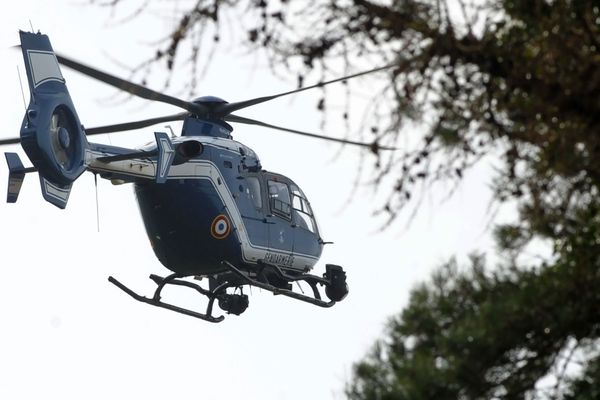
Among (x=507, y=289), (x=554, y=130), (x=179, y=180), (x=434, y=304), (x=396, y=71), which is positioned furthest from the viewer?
(x=179, y=180)

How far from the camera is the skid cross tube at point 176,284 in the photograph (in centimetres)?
2116

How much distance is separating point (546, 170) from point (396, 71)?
1085 millimetres

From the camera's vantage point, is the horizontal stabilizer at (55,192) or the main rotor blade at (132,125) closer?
the horizontal stabilizer at (55,192)

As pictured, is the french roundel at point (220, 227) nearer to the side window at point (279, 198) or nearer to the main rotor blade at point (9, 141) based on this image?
the side window at point (279, 198)

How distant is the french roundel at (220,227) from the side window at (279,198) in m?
1.49

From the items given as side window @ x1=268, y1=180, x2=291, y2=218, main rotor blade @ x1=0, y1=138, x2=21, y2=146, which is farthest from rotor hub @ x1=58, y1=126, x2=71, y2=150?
side window @ x1=268, y1=180, x2=291, y2=218

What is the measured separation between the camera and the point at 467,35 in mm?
5855

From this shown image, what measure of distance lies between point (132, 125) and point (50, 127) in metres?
3.43

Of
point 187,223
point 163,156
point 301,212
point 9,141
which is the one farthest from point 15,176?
point 301,212

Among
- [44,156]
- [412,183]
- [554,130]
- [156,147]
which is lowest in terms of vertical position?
[412,183]

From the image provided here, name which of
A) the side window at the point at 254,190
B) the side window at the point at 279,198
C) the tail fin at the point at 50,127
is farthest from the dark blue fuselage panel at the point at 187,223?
the tail fin at the point at 50,127

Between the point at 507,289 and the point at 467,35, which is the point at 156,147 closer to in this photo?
the point at 507,289

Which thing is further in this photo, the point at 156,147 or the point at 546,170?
the point at 156,147

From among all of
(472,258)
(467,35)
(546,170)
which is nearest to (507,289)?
(472,258)
